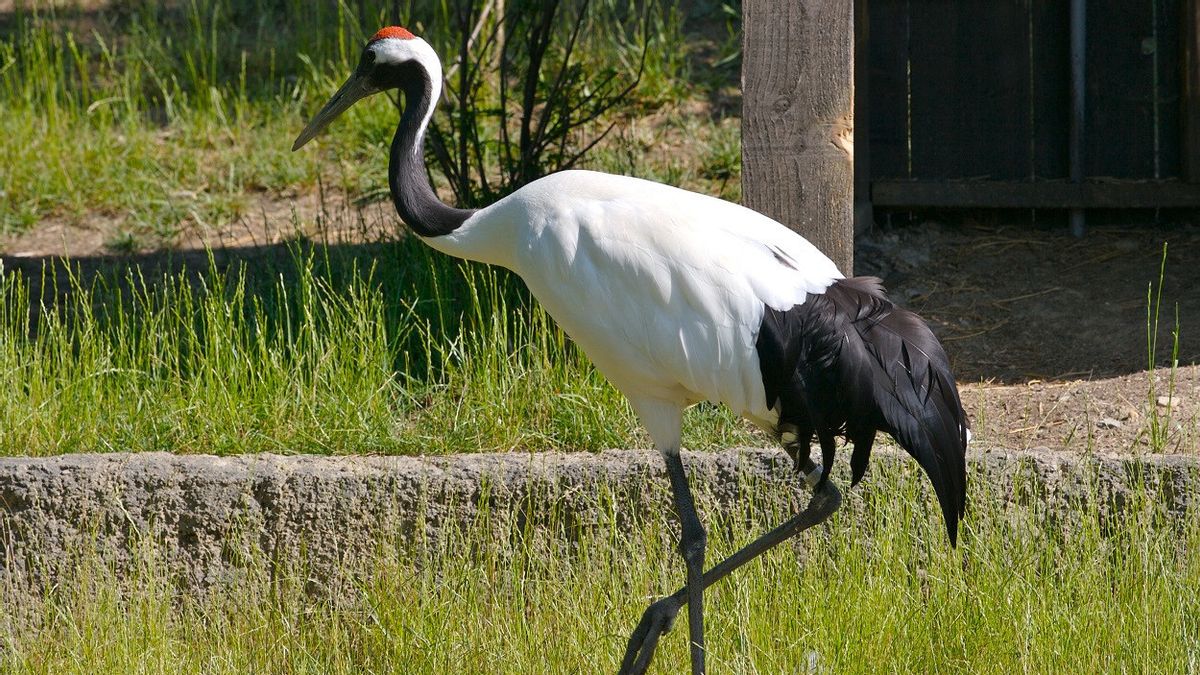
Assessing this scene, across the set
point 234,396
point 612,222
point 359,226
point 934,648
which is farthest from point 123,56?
point 934,648

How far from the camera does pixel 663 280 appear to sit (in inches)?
138

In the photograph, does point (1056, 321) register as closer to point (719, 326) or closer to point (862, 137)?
point (862, 137)

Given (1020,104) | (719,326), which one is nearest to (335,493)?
(719,326)

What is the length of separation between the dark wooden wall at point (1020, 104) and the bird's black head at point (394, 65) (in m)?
2.58

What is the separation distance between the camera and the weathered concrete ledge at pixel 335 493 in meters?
4.09

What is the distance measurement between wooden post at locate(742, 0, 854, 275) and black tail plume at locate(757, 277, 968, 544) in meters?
0.81

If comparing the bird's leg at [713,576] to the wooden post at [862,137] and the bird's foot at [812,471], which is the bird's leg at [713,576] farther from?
the wooden post at [862,137]

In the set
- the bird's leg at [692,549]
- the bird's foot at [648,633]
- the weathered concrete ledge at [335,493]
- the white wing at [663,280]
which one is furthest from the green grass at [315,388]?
the white wing at [663,280]

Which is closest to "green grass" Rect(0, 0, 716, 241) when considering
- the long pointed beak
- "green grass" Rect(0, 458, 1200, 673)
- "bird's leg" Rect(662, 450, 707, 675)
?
the long pointed beak

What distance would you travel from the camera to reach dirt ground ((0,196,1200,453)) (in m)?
4.62

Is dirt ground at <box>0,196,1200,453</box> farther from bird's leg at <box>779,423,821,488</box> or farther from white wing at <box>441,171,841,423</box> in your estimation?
white wing at <box>441,171,841,423</box>

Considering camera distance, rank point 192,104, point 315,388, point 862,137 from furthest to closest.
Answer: point 192,104 < point 862,137 < point 315,388

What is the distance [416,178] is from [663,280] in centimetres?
76

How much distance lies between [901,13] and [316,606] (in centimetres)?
353
